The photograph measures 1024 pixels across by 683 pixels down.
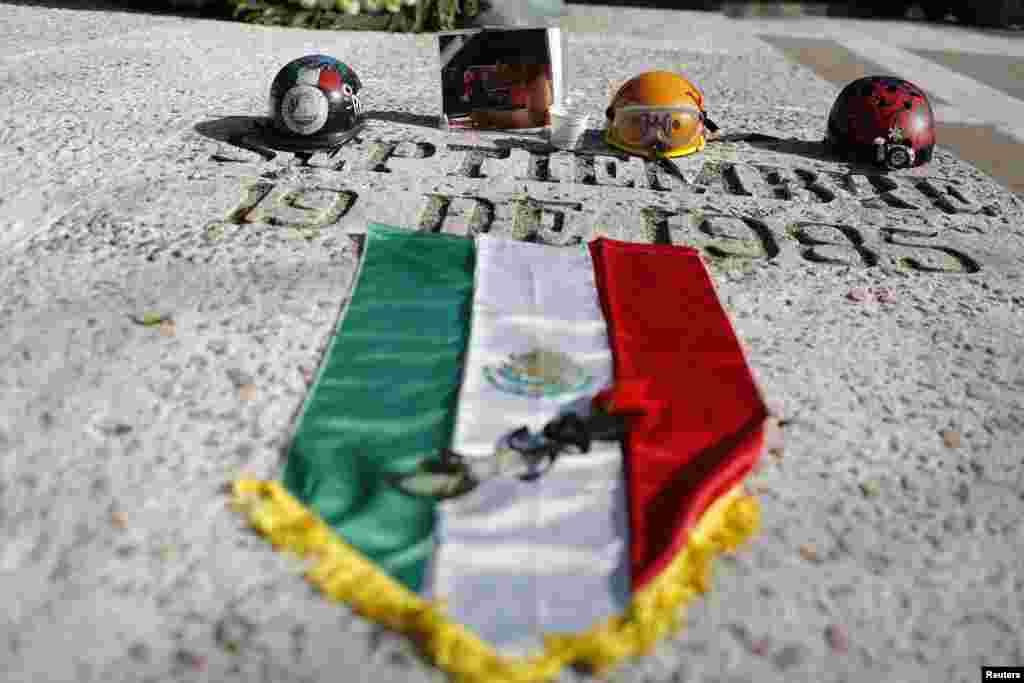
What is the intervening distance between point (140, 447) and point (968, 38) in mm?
11634

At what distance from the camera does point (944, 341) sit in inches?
145

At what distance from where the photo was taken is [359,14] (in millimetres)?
9352

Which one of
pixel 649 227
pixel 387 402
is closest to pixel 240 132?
pixel 649 227

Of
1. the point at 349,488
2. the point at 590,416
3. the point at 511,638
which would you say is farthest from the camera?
the point at 590,416

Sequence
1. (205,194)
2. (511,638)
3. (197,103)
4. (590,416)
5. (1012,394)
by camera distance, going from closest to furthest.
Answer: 1. (511,638)
2. (590,416)
3. (1012,394)
4. (205,194)
5. (197,103)

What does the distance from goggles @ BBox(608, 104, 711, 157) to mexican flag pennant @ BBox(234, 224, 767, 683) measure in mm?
1899

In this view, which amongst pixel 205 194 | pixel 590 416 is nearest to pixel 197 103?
pixel 205 194

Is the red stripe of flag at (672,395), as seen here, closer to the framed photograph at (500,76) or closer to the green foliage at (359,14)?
the framed photograph at (500,76)

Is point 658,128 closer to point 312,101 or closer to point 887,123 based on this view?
point 887,123

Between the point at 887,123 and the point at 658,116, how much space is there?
1287mm

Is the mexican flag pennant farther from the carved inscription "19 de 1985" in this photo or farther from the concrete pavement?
the carved inscription "19 de 1985"

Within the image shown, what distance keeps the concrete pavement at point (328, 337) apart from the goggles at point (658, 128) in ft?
0.47

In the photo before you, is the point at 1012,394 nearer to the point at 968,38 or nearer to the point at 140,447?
the point at 140,447
